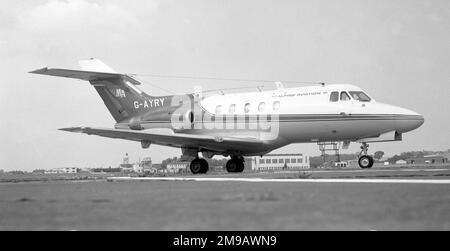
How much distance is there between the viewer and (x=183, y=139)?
23766 millimetres

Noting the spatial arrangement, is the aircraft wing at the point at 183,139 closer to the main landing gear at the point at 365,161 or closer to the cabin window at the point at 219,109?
the cabin window at the point at 219,109

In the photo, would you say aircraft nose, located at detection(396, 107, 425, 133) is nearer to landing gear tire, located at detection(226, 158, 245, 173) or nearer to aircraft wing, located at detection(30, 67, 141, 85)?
landing gear tire, located at detection(226, 158, 245, 173)

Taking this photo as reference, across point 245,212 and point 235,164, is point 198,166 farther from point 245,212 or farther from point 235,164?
point 245,212

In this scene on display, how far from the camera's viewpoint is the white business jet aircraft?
22.5 meters

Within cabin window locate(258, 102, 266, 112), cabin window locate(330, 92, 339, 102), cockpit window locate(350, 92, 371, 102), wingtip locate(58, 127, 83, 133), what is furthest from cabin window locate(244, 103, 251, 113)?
wingtip locate(58, 127, 83, 133)

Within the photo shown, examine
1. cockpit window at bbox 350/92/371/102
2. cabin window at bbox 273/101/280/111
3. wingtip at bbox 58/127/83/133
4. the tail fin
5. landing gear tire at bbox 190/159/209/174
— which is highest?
the tail fin

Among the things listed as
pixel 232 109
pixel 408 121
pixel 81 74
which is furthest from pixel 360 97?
pixel 81 74

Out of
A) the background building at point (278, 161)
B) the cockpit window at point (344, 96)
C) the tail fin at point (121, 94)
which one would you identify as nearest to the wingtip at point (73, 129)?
the tail fin at point (121, 94)

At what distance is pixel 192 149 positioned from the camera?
83.4 feet

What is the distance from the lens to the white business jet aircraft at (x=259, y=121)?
2247 cm

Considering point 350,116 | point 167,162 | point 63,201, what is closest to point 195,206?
point 63,201
